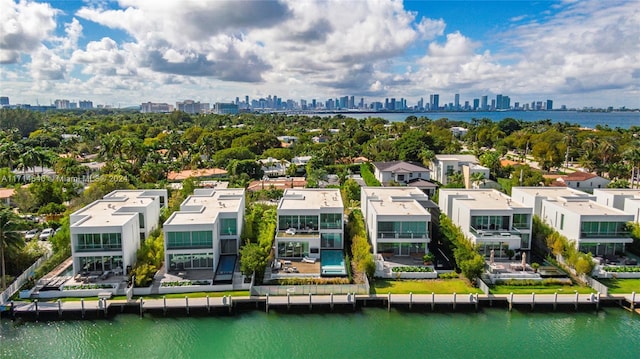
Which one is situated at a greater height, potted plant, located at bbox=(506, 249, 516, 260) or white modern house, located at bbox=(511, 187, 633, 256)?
white modern house, located at bbox=(511, 187, 633, 256)

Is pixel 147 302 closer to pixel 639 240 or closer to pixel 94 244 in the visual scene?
pixel 94 244

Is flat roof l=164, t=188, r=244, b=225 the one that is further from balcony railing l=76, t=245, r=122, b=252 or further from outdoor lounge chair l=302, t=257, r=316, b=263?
outdoor lounge chair l=302, t=257, r=316, b=263

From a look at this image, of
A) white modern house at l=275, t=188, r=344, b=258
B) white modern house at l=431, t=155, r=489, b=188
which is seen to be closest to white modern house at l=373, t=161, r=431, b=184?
white modern house at l=431, t=155, r=489, b=188

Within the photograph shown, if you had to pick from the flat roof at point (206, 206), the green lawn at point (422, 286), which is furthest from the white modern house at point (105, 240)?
the green lawn at point (422, 286)

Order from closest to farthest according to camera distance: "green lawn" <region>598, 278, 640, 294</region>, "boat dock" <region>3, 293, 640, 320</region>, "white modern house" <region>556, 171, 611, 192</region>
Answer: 1. "boat dock" <region>3, 293, 640, 320</region>
2. "green lawn" <region>598, 278, 640, 294</region>
3. "white modern house" <region>556, 171, 611, 192</region>

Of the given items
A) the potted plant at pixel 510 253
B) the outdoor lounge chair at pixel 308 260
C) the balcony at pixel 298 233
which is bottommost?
the outdoor lounge chair at pixel 308 260

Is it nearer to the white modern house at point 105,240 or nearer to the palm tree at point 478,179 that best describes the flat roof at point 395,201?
the palm tree at point 478,179
